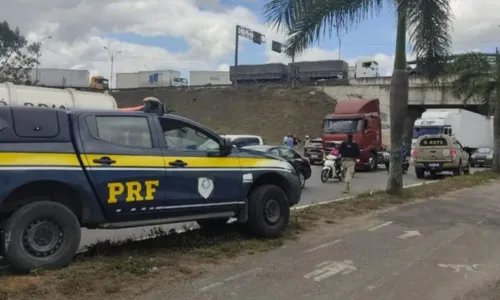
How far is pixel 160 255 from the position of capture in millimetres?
7086

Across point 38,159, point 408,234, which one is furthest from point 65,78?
point 38,159

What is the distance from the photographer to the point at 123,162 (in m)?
6.55

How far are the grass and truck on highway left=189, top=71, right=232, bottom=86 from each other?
71367mm

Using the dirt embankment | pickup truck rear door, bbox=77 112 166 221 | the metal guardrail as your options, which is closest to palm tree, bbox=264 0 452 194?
pickup truck rear door, bbox=77 112 166 221

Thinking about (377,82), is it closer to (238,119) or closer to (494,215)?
(238,119)

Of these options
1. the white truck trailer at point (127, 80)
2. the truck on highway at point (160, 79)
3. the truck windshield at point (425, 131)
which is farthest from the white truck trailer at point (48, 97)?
the white truck trailer at point (127, 80)

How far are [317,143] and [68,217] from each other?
26.6m

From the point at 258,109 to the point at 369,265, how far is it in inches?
2134

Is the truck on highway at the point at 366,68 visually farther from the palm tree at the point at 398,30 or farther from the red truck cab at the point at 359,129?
the palm tree at the point at 398,30

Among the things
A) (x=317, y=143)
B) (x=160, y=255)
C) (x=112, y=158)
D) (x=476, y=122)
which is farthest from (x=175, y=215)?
(x=476, y=122)

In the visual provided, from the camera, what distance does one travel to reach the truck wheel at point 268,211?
8.12 meters

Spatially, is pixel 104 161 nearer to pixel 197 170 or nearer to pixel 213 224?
pixel 197 170

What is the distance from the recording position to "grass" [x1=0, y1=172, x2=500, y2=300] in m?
5.53

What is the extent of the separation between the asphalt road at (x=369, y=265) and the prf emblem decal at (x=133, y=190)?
1232mm
